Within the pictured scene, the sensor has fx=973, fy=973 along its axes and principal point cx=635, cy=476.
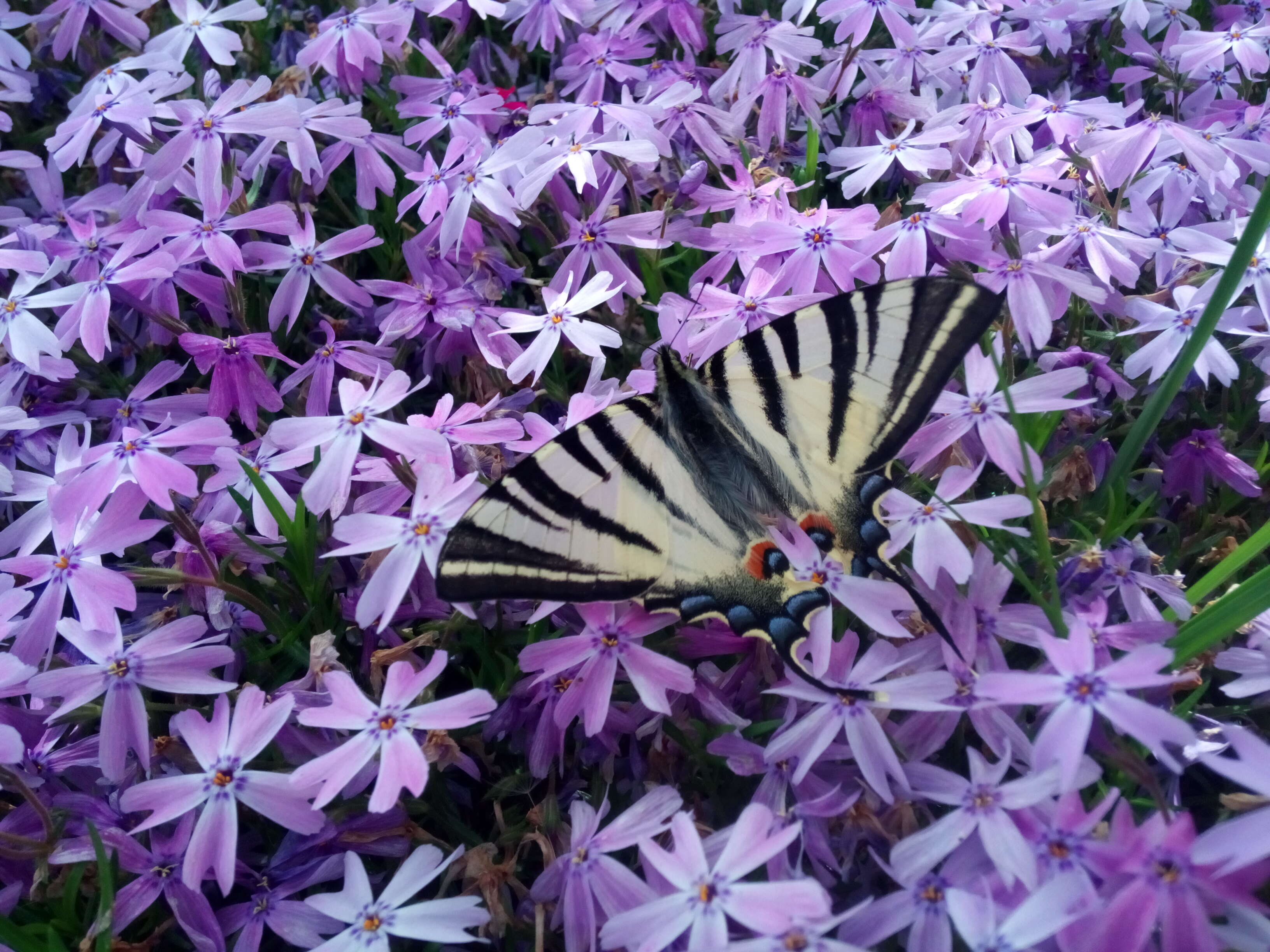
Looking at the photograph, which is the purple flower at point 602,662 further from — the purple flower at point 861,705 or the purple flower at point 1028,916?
the purple flower at point 1028,916

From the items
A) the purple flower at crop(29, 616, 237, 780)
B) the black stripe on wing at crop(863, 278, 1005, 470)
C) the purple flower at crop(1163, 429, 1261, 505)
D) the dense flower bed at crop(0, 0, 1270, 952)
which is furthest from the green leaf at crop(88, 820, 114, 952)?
the purple flower at crop(1163, 429, 1261, 505)

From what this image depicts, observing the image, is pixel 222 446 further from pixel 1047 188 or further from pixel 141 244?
pixel 1047 188

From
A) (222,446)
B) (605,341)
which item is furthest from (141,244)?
(605,341)

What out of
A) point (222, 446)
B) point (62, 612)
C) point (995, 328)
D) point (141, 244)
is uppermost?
point (995, 328)

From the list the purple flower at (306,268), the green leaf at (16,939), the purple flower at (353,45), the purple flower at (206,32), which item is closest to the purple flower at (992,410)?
the purple flower at (306,268)

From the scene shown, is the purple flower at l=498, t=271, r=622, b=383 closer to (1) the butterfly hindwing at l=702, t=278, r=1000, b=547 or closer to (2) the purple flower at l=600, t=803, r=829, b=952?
(1) the butterfly hindwing at l=702, t=278, r=1000, b=547

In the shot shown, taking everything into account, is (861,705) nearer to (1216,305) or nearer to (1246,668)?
(1246,668)
